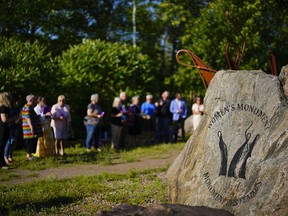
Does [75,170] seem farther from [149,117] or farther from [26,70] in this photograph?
[149,117]

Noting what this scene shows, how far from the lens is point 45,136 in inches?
476

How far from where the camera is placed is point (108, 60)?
65.8 feet

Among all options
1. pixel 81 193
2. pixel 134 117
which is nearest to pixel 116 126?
pixel 134 117

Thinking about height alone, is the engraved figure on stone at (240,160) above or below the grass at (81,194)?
above

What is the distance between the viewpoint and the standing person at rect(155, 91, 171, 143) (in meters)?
15.6

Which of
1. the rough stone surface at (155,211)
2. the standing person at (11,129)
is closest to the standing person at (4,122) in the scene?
the standing person at (11,129)

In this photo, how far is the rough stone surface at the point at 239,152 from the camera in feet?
17.0

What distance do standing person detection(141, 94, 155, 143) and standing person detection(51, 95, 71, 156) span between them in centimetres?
376

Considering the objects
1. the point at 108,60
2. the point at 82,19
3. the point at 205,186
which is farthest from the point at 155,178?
the point at 82,19

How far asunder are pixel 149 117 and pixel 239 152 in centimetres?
1028

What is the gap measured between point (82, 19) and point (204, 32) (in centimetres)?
1208

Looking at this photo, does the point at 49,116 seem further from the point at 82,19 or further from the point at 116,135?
the point at 82,19

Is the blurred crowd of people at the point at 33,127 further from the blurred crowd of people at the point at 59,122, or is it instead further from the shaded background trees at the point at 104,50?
the shaded background trees at the point at 104,50

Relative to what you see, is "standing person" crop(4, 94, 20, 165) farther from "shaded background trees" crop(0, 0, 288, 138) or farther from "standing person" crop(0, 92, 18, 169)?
"shaded background trees" crop(0, 0, 288, 138)
